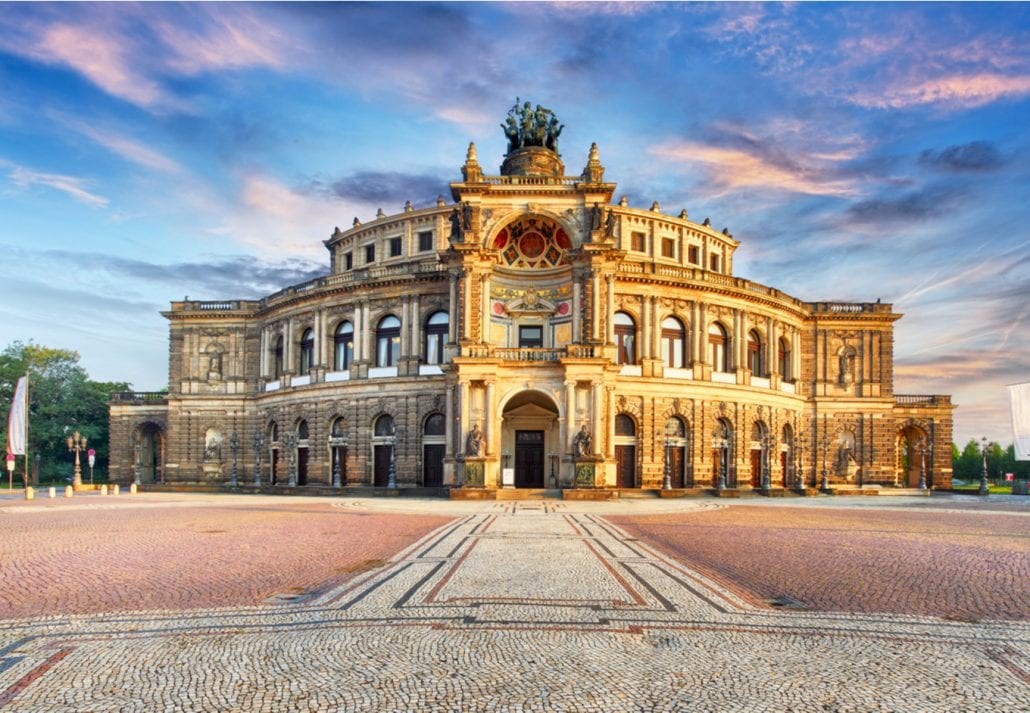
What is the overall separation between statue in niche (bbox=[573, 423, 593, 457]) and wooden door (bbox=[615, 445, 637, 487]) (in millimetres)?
6617

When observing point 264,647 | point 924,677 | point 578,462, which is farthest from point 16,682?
point 578,462

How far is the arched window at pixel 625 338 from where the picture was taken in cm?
4891

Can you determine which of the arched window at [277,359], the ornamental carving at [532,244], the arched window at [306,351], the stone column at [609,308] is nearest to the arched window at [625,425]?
the stone column at [609,308]

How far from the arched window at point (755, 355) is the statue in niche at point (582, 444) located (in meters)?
18.7

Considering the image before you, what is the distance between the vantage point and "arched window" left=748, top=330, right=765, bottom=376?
53.9 metres

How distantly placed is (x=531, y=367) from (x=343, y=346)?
57.6 feet

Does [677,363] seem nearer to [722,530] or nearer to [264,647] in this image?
[722,530]

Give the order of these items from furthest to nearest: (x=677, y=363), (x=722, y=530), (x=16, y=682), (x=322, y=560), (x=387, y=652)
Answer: (x=677, y=363)
(x=722, y=530)
(x=322, y=560)
(x=387, y=652)
(x=16, y=682)

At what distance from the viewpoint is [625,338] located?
4931 cm

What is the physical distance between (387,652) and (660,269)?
44698 mm

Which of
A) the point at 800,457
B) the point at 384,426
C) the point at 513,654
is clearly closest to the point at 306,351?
the point at 384,426

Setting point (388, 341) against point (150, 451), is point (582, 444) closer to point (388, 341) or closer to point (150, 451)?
point (388, 341)

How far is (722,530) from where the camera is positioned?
22.8 m

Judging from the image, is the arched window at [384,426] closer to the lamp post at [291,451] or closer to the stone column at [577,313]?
the lamp post at [291,451]
